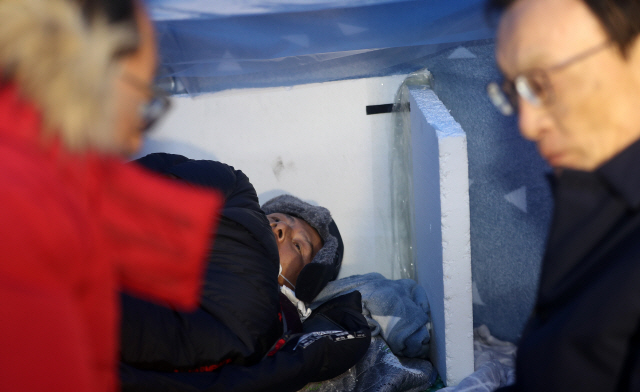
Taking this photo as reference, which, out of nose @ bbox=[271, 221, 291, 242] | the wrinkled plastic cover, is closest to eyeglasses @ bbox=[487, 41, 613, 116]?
the wrinkled plastic cover

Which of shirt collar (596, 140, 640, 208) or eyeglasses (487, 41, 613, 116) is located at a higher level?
eyeglasses (487, 41, 613, 116)

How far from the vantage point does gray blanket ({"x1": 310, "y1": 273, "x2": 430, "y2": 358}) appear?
1.89 m

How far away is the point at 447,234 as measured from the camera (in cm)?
156

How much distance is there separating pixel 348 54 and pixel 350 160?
1.70ft

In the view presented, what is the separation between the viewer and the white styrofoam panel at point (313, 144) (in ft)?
7.67

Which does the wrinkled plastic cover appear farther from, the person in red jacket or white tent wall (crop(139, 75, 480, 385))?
the person in red jacket

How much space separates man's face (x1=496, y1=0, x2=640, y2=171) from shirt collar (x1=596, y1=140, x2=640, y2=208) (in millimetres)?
14

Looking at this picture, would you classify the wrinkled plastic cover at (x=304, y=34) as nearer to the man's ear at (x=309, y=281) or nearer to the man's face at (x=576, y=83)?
the man's face at (x=576, y=83)

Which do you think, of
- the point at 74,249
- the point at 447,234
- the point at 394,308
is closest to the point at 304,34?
the point at 447,234

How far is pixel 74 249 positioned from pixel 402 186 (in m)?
1.93

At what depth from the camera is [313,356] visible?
1.59m

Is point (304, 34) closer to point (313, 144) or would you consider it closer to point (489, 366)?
point (313, 144)

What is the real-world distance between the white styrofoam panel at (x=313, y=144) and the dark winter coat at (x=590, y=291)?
5.44 feet

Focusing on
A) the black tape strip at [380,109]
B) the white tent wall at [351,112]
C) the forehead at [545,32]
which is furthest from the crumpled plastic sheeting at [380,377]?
the forehead at [545,32]
